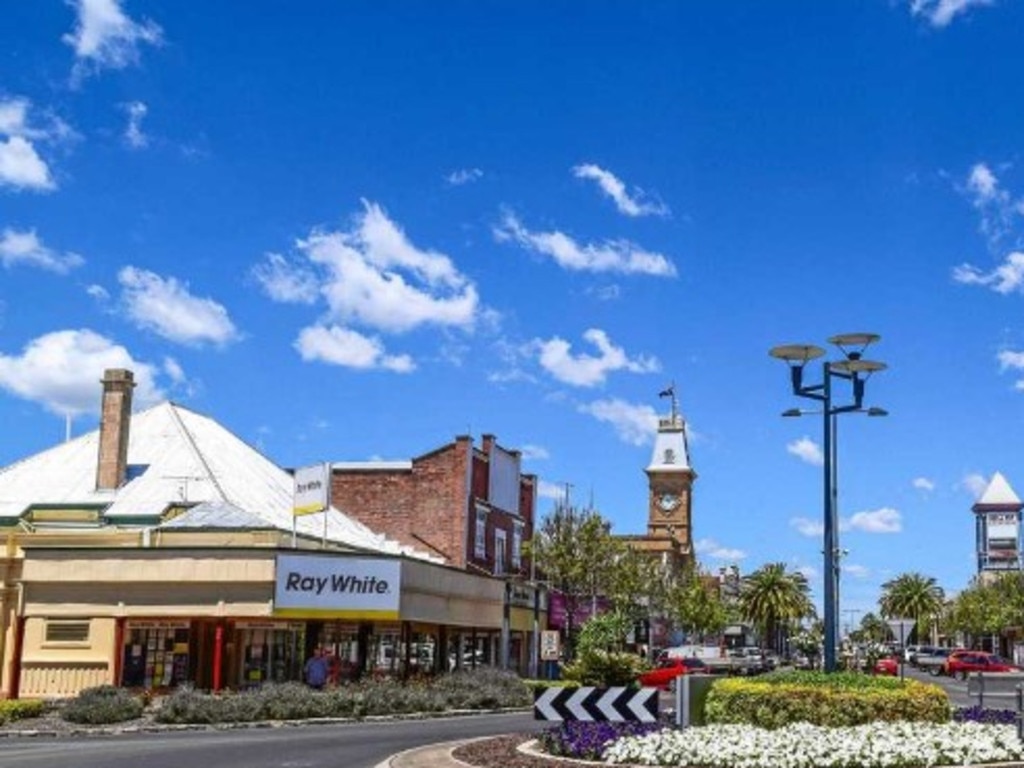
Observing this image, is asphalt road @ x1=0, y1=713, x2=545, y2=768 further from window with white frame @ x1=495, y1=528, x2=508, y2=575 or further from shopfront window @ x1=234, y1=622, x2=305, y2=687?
window with white frame @ x1=495, y1=528, x2=508, y2=575

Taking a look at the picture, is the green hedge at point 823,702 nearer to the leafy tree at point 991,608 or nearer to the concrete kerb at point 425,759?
the concrete kerb at point 425,759

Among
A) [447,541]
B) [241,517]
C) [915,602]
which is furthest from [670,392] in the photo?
[241,517]

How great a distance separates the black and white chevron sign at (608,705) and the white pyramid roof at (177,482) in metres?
26.7

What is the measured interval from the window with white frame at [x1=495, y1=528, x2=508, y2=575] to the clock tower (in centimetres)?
6973

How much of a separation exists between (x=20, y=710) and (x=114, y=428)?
19.2 metres

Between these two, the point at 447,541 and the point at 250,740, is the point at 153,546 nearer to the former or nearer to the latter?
the point at 250,740

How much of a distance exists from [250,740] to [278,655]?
15403mm

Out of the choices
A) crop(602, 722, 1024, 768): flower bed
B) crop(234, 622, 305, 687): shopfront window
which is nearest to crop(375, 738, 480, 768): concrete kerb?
crop(602, 722, 1024, 768): flower bed

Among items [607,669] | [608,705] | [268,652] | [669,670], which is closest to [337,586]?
[268,652]

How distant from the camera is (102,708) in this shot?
103 feet

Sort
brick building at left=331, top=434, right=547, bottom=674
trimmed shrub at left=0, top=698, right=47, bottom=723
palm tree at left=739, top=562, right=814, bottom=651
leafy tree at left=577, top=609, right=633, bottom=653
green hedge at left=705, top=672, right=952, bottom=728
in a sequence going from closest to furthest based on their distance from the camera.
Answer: green hedge at left=705, top=672, right=952, bottom=728 → trimmed shrub at left=0, top=698, right=47, bottom=723 → leafy tree at left=577, top=609, right=633, bottom=653 → brick building at left=331, top=434, right=547, bottom=674 → palm tree at left=739, top=562, right=814, bottom=651

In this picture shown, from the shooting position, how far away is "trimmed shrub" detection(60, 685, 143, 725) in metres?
31.4

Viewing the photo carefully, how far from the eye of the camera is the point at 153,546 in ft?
133

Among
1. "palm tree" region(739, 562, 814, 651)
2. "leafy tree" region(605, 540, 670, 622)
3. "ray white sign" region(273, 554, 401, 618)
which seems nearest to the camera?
"ray white sign" region(273, 554, 401, 618)
